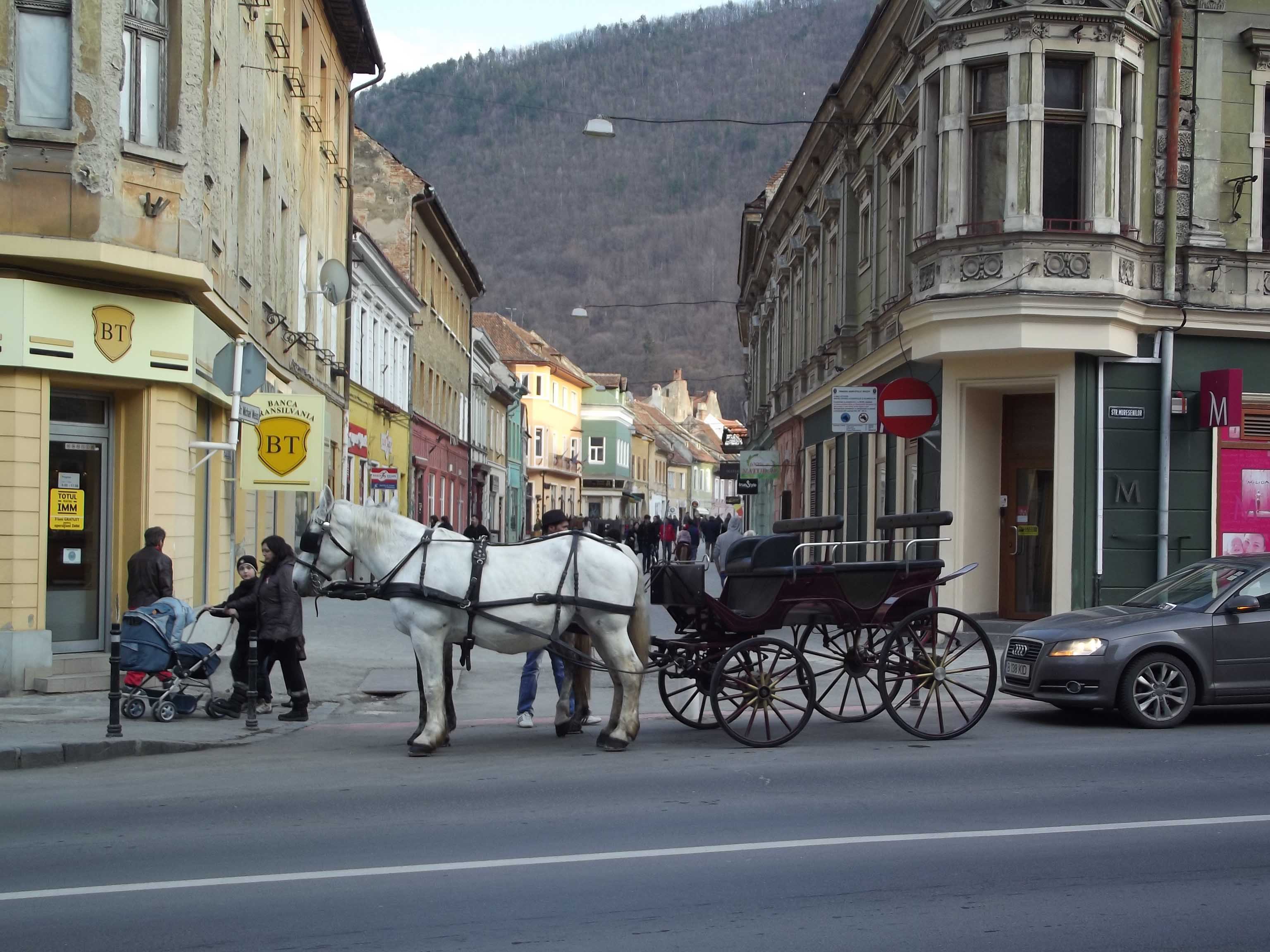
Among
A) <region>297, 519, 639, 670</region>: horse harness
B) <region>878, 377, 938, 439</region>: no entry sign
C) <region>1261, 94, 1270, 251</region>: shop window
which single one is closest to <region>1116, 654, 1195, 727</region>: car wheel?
<region>297, 519, 639, 670</region>: horse harness

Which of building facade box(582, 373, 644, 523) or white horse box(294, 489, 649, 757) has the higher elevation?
building facade box(582, 373, 644, 523)

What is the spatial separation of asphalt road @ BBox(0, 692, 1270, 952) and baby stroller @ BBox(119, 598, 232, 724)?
5.14ft

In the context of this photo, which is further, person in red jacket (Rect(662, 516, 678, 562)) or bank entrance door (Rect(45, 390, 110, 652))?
person in red jacket (Rect(662, 516, 678, 562))

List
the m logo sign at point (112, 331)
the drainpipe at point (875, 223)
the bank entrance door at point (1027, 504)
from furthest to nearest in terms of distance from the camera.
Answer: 1. the drainpipe at point (875, 223)
2. the bank entrance door at point (1027, 504)
3. the m logo sign at point (112, 331)

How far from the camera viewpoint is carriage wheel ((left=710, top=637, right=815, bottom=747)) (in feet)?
34.5

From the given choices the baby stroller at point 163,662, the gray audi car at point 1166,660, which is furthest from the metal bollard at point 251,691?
the gray audi car at point 1166,660

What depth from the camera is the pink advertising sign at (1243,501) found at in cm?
1925

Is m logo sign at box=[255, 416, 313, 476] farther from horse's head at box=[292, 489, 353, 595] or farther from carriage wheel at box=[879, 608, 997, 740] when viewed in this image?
carriage wheel at box=[879, 608, 997, 740]

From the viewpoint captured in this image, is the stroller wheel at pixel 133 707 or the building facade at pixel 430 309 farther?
the building facade at pixel 430 309

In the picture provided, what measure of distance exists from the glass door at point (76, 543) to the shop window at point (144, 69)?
11.0 feet

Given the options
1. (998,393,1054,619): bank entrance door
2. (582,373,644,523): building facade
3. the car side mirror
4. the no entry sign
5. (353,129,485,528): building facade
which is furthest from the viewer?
(582,373,644,523): building facade

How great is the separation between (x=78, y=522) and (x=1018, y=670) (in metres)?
9.58

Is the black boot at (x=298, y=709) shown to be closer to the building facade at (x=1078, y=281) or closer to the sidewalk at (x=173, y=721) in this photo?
the sidewalk at (x=173, y=721)

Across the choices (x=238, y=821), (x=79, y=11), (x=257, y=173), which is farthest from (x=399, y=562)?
(x=257, y=173)
